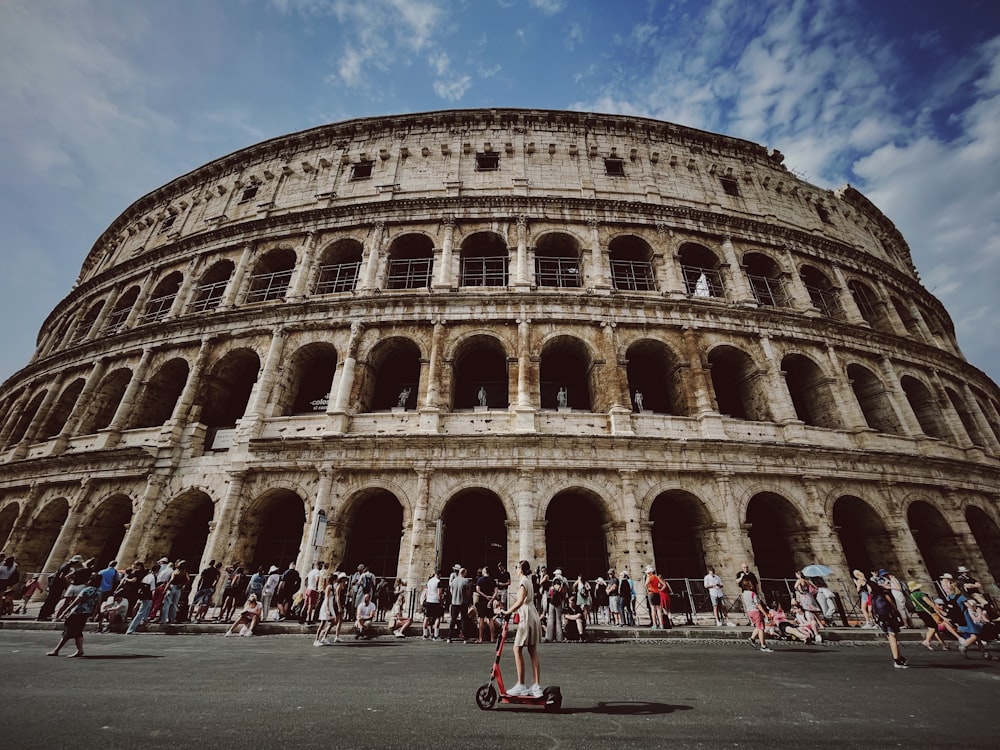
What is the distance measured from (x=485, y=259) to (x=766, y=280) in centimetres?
1119

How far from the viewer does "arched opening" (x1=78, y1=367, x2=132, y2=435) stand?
15.8m

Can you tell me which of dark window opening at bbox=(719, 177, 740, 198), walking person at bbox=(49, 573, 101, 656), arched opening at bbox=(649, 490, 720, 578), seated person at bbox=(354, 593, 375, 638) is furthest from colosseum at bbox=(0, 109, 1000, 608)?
walking person at bbox=(49, 573, 101, 656)

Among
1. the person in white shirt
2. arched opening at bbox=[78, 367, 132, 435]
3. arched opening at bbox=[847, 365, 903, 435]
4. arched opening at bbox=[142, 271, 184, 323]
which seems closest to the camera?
the person in white shirt

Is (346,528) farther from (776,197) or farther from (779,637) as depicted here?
(776,197)

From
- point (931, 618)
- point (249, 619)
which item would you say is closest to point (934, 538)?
point (931, 618)

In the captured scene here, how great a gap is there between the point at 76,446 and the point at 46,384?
224 inches

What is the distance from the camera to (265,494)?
484 inches

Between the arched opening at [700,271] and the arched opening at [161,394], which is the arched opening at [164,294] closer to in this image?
the arched opening at [161,394]

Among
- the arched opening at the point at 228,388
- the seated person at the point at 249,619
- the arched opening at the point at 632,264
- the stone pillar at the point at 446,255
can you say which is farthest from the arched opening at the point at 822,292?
the arched opening at the point at 228,388

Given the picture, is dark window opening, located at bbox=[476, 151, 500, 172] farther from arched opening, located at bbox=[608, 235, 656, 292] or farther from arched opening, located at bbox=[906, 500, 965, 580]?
arched opening, located at bbox=[906, 500, 965, 580]

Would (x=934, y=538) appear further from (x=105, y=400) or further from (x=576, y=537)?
(x=105, y=400)

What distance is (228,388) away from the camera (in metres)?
15.4

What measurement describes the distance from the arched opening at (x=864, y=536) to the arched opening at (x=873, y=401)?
3.35m

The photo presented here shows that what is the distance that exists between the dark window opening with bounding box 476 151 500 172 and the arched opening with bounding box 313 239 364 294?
6426mm
